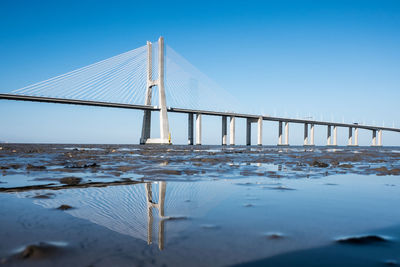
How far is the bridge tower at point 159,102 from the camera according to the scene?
4256 cm

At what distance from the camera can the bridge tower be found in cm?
4256

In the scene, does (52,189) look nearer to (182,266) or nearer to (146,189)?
(146,189)

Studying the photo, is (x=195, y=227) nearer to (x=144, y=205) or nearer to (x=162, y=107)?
(x=144, y=205)

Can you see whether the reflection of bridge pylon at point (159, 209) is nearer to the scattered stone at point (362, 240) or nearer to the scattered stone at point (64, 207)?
the scattered stone at point (64, 207)

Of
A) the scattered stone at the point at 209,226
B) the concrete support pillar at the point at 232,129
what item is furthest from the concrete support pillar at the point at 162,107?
the scattered stone at the point at 209,226

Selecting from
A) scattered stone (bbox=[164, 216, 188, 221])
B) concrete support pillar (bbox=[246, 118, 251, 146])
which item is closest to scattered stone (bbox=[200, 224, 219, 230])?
scattered stone (bbox=[164, 216, 188, 221])

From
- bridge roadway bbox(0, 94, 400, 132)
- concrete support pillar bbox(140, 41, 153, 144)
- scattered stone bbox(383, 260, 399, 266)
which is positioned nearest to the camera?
scattered stone bbox(383, 260, 399, 266)

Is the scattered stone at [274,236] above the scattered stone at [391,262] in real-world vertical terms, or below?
below

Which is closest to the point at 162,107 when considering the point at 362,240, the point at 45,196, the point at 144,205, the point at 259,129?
the point at 259,129

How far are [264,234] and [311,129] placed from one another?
77.8m

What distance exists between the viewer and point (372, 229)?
6.61 ft

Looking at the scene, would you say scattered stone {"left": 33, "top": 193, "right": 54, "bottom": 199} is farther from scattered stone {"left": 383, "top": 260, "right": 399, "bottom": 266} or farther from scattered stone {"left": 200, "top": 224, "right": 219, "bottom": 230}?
scattered stone {"left": 383, "top": 260, "right": 399, "bottom": 266}

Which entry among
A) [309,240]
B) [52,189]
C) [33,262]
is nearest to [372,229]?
[309,240]

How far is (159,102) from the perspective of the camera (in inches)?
1693
